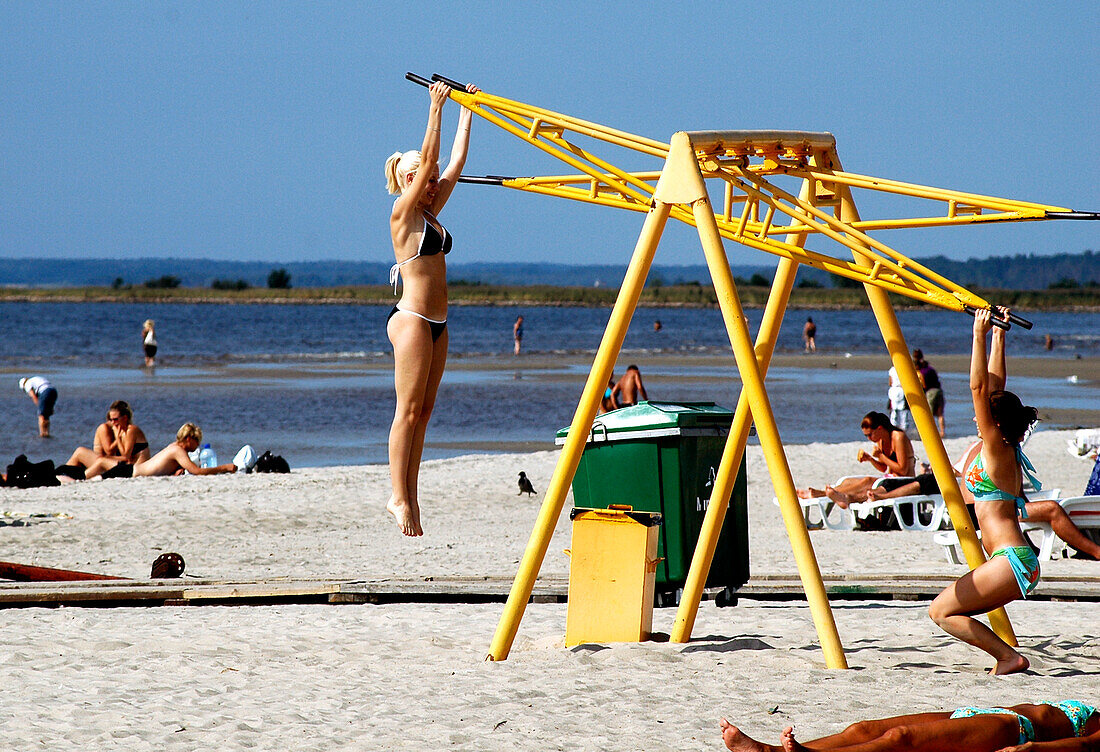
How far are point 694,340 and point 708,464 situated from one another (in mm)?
58602

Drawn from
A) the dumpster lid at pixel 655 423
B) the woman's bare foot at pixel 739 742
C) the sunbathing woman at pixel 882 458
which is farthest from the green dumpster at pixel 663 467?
the sunbathing woman at pixel 882 458

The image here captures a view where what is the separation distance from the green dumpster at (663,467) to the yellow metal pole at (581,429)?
34.0 inches

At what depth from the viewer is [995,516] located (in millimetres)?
5949

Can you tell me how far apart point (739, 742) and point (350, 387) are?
30.2 m

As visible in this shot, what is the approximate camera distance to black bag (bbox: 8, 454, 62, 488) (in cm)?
1545

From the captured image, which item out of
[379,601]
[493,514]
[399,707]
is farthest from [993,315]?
[493,514]

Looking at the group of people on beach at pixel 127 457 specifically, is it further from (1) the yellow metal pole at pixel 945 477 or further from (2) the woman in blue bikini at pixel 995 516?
(2) the woman in blue bikini at pixel 995 516

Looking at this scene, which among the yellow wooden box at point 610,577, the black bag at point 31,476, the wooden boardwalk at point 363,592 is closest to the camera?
the yellow wooden box at point 610,577

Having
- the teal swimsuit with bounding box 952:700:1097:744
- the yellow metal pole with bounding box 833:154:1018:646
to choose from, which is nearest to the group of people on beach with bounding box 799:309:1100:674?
the yellow metal pole with bounding box 833:154:1018:646

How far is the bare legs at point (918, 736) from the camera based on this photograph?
171 inches

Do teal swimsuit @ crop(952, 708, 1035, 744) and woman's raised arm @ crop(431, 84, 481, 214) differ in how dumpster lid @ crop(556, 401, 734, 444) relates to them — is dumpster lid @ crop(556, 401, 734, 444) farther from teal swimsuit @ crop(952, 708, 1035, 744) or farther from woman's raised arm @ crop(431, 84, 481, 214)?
teal swimsuit @ crop(952, 708, 1035, 744)

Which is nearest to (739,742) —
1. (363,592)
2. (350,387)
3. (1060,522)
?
(363,592)

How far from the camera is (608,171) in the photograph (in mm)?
6359

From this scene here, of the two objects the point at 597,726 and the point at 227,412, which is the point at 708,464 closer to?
the point at 597,726
